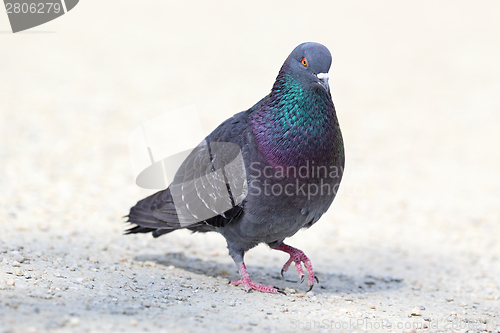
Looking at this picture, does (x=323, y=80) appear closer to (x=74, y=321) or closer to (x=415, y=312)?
(x=415, y=312)

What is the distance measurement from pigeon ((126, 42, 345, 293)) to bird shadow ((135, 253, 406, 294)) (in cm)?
68

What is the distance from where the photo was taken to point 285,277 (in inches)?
248

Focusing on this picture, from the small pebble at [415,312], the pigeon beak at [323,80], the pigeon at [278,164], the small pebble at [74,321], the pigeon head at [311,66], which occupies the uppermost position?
the pigeon head at [311,66]

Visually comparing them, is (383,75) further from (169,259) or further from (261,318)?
(261,318)

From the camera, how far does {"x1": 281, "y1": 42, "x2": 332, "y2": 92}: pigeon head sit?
15.1 ft

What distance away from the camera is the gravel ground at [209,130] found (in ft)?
14.9

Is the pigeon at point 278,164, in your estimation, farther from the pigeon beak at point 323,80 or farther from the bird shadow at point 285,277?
the bird shadow at point 285,277

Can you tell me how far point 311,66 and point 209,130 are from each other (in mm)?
7482

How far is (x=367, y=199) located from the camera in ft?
32.0

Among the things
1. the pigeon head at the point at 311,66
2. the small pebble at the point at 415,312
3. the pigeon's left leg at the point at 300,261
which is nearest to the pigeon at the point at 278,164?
the pigeon head at the point at 311,66

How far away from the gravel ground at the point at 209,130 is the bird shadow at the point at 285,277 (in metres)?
0.04

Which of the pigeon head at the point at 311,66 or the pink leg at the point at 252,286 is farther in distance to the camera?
the pink leg at the point at 252,286

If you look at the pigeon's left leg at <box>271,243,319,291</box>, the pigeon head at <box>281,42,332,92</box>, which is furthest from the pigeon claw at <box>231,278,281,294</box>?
the pigeon head at <box>281,42,332,92</box>

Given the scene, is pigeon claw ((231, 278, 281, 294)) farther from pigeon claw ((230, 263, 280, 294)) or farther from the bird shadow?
the bird shadow
